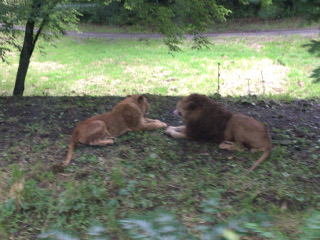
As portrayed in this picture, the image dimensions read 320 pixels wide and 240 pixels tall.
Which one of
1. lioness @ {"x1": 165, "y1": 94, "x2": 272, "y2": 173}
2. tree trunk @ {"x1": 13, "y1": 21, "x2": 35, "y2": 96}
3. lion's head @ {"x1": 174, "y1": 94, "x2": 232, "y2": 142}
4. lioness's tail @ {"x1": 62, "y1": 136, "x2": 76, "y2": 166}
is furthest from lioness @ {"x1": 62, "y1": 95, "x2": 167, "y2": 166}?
tree trunk @ {"x1": 13, "y1": 21, "x2": 35, "y2": 96}


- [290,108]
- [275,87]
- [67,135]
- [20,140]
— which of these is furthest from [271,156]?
[275,87]

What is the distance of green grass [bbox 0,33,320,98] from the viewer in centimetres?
1449

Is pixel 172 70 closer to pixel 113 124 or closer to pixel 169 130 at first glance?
pixel 169 130

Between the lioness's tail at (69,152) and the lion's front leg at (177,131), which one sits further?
the lion's front leg at (177,131)

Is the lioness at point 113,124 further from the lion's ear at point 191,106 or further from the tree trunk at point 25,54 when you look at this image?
the tree trunk at point 25,54

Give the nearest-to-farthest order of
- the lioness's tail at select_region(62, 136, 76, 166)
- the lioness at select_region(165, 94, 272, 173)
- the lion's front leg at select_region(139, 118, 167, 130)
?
the lioness's tail at select_region(62, 136, 76, 166)
the lioness at select_region(165, 94, 272, 173)
the lion's front leg at select_region(139, 118, 167, 130)

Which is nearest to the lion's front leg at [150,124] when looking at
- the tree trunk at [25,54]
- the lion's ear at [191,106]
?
the lion's ear at [191,106]

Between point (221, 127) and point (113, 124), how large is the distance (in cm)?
196

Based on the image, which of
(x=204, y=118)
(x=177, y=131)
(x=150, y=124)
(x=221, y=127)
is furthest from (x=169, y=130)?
(x=221, y=127)

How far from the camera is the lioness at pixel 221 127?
5.51m

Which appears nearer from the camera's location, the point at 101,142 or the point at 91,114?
the point at 101,142

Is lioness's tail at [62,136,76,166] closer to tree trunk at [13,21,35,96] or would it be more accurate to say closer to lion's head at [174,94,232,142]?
lion's head at [174,94,232,142]

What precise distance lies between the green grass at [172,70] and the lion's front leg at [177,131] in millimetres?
5683

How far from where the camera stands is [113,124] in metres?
6.18
